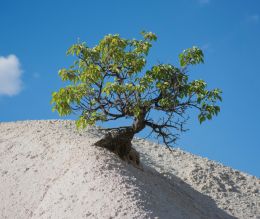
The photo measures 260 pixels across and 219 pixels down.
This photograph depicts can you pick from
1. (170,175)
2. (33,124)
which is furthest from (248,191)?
(33,124)

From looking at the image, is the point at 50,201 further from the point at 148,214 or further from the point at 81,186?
the point at 148,214

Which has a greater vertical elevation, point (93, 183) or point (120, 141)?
point (120, 141)

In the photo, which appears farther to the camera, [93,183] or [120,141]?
[120,141]

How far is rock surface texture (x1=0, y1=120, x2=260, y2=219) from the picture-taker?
1248 centimetres

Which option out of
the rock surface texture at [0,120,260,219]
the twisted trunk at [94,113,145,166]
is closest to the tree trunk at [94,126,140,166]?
the twisted trunk at [94,113,145,166]

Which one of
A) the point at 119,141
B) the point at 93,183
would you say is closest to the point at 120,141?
the point at 119,141

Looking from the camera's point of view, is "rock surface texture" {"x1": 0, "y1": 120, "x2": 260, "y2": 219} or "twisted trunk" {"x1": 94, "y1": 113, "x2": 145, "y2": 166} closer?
"rock surface texture" {"x1": 0, "y1": 120, "x2": 260, "y2": 219}

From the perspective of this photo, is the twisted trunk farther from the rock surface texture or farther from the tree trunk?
the rock surface texture

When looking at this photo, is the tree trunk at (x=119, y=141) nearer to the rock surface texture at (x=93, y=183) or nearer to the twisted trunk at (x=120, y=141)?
the twisted trunk at (x=120, y=141)

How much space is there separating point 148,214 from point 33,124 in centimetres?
826

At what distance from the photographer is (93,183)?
42.5 ft

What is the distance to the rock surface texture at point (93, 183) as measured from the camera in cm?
1248

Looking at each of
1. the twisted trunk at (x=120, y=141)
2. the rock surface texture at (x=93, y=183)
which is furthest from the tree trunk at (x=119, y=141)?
the rock surface texture at (x=93, y=183)

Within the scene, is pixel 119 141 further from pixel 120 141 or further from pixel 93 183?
pixel 93 183
